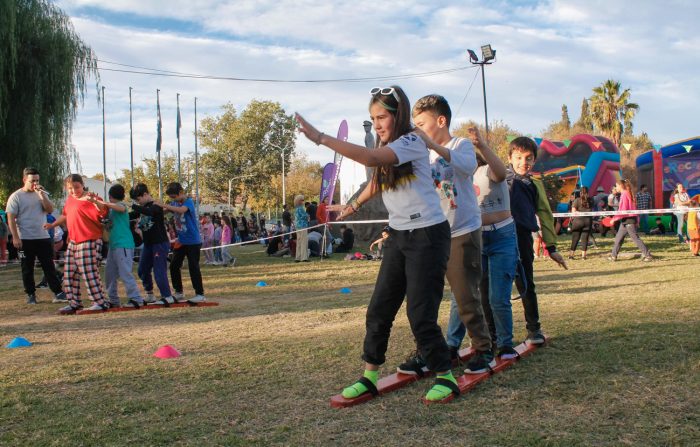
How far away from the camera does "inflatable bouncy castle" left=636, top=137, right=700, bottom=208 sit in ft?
82.5

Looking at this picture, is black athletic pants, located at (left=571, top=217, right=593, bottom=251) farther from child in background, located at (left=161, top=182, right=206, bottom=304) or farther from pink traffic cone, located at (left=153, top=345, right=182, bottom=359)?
pink traffic cone, located at (left=153, top=345, right=182, bottom=359)

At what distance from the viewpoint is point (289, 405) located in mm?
3807

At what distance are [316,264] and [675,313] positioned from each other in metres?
11.4

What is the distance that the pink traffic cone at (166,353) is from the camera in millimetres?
5336

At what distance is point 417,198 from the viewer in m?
3.73

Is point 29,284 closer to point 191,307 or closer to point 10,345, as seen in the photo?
point 191,307

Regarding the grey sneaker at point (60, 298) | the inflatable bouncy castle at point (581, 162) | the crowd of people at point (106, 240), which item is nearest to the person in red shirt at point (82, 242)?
the crowd of people at point (106, 240)

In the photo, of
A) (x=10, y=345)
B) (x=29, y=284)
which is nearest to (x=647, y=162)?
(x=29, y=284)

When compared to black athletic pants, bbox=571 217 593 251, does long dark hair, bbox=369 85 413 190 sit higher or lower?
higher

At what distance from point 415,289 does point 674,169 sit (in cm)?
2547

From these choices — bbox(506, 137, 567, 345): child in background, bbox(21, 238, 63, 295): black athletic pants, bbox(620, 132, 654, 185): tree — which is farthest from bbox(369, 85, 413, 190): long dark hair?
bbox(620, 132, 654, 185): tree

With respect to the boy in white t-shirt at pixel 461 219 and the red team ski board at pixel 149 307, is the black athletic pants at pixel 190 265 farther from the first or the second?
the boy in white t-shirt at pixel 461 219

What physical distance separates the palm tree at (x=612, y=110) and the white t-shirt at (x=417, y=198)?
164 feet

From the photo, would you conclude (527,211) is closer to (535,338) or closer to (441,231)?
(535,338)
